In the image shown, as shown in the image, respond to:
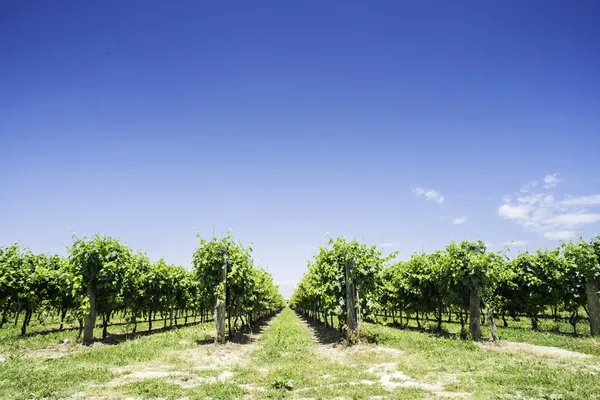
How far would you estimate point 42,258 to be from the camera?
95.1 feet

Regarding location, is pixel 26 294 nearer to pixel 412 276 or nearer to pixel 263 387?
pixel 263 387

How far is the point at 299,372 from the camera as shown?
1196 centimetres

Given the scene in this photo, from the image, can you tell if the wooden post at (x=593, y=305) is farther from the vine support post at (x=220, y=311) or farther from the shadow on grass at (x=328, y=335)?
the vine support post at (x=220, y=311)

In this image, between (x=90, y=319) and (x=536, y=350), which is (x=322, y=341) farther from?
(x=90, y=319)

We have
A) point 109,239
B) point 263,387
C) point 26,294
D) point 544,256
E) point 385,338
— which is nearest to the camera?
point 263,387

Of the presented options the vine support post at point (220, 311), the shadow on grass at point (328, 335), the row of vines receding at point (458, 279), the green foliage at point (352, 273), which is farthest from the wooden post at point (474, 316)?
the vine support post at point (220, 311)

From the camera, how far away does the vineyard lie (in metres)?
9.92

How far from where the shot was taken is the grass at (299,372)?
9.32 metres

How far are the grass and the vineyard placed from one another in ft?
0.21

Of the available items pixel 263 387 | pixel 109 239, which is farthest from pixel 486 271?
pixel 109 239

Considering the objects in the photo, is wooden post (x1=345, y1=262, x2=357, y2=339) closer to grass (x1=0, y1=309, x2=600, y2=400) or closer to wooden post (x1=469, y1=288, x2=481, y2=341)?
grass (x1=0, y1=309, x2=600, y2=400)

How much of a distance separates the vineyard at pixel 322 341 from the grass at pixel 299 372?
0.21 ft

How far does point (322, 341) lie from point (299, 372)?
10593 millimetres

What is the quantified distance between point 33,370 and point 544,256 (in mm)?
35561
